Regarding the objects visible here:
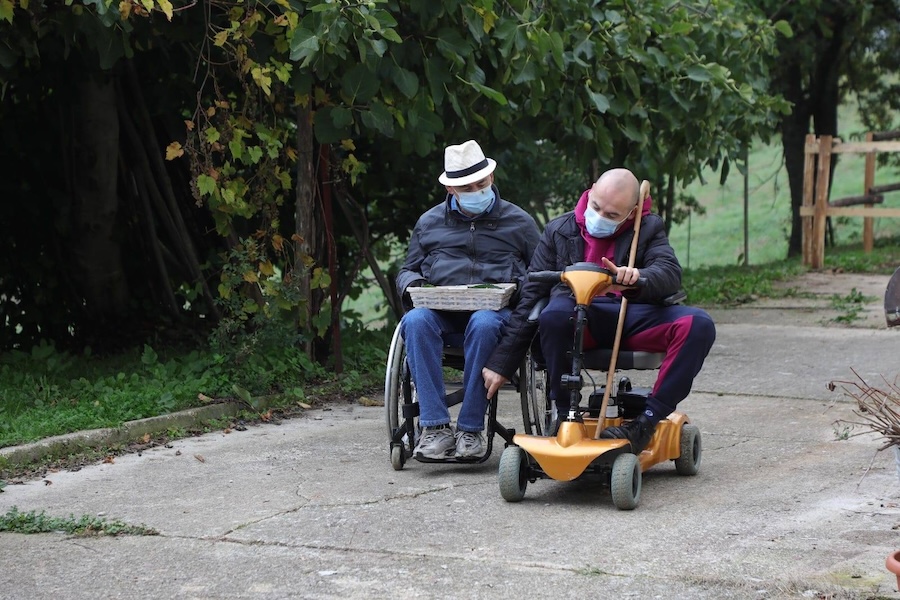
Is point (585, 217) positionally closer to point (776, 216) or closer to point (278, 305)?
point (278, 305)

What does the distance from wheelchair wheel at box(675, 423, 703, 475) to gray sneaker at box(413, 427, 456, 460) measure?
97 centimetres

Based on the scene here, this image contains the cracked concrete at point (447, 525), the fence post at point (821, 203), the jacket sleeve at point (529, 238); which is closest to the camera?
the cracked concrete at point (447, 525)

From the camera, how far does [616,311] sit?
5102mm

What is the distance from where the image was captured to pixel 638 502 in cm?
471

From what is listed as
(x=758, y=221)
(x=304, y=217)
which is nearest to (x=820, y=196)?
(x=304, y=217)

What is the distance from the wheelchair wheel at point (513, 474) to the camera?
471 cm

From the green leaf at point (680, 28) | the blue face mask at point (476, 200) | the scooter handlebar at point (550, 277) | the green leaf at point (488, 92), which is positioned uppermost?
the green leaf at point (680, 28)

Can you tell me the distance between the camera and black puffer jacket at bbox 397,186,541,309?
18.7ft

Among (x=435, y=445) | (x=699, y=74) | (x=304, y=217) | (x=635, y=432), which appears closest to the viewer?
(x=635, y=432)

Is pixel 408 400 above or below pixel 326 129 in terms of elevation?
below

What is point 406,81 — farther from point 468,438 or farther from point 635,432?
point 635,432

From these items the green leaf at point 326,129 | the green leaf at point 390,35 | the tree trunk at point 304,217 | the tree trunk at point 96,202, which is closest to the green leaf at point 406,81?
the green leaf at point 326,129

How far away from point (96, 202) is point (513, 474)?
5286mm

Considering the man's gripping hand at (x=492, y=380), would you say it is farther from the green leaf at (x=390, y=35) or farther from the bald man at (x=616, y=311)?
the green leaf at (x=390, y=35)
